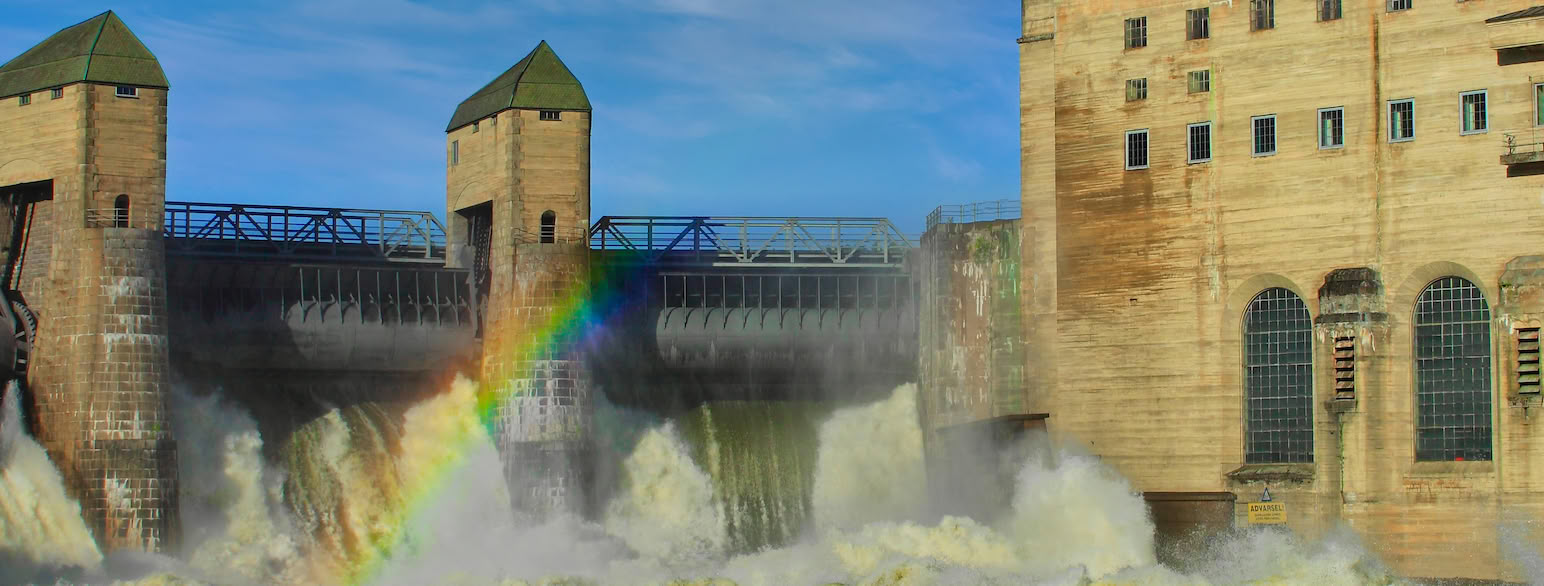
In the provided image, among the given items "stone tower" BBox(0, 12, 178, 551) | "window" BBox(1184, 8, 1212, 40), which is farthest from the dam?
"window" BBox(1184, 8, 1212, 40)

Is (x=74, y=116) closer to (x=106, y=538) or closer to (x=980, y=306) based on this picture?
(x=106, y=538)

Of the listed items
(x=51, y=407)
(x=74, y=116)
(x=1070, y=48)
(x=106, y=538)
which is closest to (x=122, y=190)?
(x=74, y=116)

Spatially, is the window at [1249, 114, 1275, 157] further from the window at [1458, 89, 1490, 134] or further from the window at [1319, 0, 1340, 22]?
the window at [1458, 89, 1490, 134]

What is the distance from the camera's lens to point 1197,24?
73.1 metres

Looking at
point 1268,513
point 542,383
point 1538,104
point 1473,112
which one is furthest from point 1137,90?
point 542,383

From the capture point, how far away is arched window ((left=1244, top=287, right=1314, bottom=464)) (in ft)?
230

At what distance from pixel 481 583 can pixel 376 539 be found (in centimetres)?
1004

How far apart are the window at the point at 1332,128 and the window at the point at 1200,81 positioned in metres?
4.28

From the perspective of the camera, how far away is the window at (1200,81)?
7250 centimetres

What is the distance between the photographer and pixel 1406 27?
68.8 meters

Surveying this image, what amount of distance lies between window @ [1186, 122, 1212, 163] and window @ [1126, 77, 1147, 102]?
2224 millimetres

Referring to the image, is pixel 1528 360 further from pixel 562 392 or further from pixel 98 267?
pixel 98 267

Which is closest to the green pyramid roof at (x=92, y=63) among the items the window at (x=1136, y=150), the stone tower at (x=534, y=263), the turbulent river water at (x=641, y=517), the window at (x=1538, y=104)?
Answer: the turbulent river water at (x=641, y=517)

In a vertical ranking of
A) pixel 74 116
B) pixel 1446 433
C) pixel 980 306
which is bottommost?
pixel 1446 433
